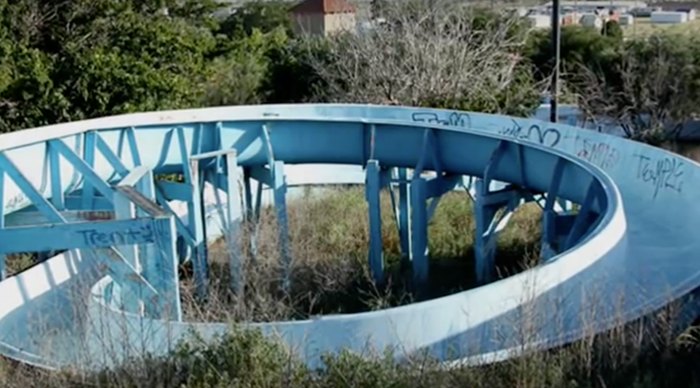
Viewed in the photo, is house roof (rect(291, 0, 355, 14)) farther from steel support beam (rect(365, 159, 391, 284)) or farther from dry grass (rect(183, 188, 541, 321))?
steel support beam (rect(365, 159, 391, 284))

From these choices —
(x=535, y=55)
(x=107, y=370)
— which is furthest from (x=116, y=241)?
(x=535, y=55)

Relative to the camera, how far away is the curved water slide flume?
6297 mm

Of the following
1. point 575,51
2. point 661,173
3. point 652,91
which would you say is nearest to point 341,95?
point 652,91

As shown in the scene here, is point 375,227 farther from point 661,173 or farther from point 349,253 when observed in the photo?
point 661,173

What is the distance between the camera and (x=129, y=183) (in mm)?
10602

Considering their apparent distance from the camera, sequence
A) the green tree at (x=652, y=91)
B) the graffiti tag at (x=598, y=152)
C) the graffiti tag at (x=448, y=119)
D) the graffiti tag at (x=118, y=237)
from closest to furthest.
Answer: the graffiti tag at (x=118, y=237)
the graffiti tag at (x=598, y=152)
the graffiti tag at (x=448, y=119)
the green tree at (x=652, y=91)

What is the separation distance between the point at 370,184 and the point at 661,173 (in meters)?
Answer: 3.65

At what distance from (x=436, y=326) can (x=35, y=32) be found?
53.9ft

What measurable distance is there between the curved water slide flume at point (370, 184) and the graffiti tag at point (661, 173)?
0.02m

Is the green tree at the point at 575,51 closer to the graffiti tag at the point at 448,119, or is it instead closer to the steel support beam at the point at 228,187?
the graffiti tag at the point at 448,119

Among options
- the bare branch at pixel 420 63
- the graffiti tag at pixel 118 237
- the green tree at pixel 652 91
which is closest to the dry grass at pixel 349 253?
the graffiti tag at pixel 118 237

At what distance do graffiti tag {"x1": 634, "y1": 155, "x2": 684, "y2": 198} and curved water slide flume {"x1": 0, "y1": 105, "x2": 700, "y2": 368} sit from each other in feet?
0.06

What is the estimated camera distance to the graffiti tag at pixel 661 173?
32.8 feet

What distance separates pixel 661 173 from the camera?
10289 mm
